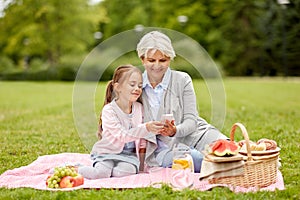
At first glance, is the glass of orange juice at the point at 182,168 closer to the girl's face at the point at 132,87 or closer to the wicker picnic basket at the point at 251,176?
the wicker picnic basket at the point at 251,176

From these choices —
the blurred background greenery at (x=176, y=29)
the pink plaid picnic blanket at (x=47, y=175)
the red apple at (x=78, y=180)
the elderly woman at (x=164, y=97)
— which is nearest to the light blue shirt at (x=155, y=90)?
the elderly woman at (x=164, y=97)

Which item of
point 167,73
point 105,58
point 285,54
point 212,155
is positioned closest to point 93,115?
point 105,58

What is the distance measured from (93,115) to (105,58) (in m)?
0.58

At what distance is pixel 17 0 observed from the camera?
3481 cm

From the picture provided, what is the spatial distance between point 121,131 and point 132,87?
0.40 metres

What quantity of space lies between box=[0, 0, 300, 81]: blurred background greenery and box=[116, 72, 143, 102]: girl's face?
2270cm

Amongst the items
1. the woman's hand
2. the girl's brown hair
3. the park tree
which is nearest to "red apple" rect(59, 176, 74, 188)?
the girl's brown hair

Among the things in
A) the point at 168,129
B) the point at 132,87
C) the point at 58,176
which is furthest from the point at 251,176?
the point at 58,176

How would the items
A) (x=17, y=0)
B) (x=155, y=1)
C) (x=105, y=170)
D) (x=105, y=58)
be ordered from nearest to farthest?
(x=105, y=170) → (x=105, y=58) → (x=17, y=0) → (x=155, y=1)

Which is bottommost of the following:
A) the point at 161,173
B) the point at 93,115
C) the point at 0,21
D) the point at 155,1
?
the point at 161,173

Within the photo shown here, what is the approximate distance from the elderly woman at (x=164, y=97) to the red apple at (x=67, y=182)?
0.83 m

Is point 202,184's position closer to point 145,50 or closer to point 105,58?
point 145,50

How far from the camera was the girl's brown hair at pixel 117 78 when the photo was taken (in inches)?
176

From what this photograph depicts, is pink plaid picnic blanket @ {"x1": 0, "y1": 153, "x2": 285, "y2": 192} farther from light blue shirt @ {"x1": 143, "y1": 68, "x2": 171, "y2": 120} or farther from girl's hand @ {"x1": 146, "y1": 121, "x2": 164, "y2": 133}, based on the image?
light blue shirt @ {"x1": 143, "y1": 68, "x2": 171, "y2": 120}
